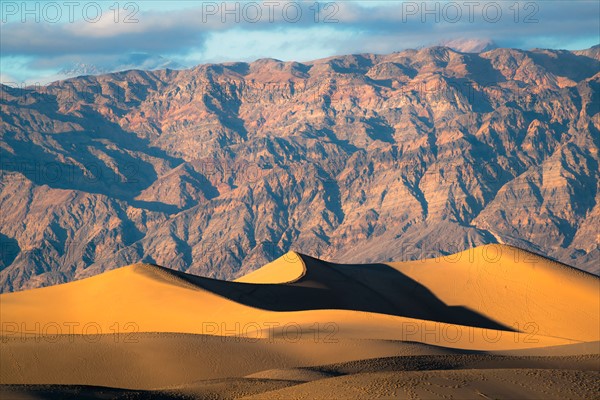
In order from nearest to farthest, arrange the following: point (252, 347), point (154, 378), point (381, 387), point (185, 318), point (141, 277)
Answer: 1. point (381, 387)
2. point (154, 378)
3. point (252, 347)
4. point (185, 318)
5. point (141, 277)

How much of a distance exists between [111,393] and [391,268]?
189 feet

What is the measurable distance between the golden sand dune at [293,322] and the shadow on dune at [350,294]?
6.6 inches

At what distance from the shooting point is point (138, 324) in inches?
2365

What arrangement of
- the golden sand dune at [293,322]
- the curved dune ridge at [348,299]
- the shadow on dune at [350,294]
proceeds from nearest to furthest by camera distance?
the golden sand dune at [293,322] → the curved dune ridge at [348,299] → the shadow on dune at [350,294]

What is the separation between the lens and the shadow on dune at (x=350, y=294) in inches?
2709

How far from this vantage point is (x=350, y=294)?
74500mm

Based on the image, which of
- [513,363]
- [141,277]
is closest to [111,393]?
[513,363]

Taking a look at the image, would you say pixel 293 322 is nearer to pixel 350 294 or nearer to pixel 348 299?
pixel 348 299

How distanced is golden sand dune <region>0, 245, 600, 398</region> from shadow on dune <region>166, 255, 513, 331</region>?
0.55 feet

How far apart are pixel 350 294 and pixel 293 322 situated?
22164mm

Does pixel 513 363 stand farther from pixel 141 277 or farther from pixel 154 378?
pixel 141 277

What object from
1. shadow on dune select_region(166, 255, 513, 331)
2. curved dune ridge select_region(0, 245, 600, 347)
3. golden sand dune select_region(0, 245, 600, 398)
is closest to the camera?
golden sand dune select_region(0, 245, 600, 398)

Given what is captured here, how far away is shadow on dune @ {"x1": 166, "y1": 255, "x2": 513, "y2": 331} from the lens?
226ft

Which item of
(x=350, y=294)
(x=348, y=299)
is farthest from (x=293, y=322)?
(x=350, y=294)
